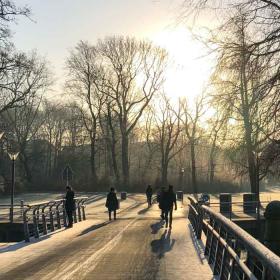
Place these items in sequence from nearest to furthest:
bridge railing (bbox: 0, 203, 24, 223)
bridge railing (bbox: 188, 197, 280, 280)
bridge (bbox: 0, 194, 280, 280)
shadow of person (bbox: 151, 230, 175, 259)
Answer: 1. bridge railing (bbox: 188, 197, 280, 280)
2. bridge (bbox: 0, 194, 280, 280)
3. shadow of person (bbox: 151, 230, 175, 259)
4. bridge railing (bbox: 0, 203, 24, 223)

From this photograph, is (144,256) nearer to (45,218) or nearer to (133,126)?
(45,218)

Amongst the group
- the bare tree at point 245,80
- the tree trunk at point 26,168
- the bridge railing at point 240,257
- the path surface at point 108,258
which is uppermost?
the tree trunk at point 26,168

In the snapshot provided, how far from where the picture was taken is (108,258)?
1188 centimetres

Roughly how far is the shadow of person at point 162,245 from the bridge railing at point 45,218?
4.35 m

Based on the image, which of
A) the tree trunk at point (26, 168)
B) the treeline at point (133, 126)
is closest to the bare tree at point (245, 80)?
the treeline at point (133, 126)

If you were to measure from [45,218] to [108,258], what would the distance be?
882cm

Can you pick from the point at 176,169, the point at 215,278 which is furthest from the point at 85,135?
the point at 215,278

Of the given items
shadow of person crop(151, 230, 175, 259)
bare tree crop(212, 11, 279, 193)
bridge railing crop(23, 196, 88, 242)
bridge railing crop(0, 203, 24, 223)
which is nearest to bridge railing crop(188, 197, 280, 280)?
shadow of person crop(151, 230, 175, 259)

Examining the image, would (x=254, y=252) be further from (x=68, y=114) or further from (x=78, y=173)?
(x=68, y=114)

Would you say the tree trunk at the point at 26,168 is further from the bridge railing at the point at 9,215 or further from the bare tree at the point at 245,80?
the bare tree at the point at 245,80

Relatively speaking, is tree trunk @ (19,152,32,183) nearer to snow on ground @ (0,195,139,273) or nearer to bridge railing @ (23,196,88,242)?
bridge railing @ (23,196,88,242)

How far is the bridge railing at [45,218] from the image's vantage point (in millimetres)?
17797

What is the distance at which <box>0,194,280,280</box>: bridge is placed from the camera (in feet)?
23.6

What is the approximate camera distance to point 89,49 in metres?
72.5
